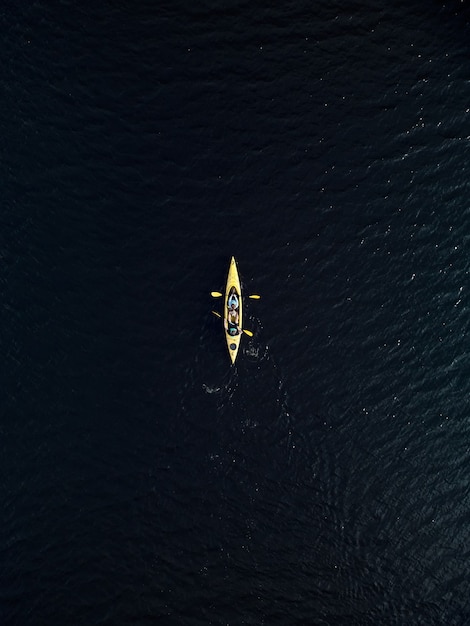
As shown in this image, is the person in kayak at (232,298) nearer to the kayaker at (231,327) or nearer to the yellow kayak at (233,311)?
the yellow kayak at (233,311)

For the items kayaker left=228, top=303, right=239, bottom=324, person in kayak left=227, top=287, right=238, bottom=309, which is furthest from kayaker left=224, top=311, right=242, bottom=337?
person in kayak left=227, top=287, right=238, bottom=309

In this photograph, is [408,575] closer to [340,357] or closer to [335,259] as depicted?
[340,357]

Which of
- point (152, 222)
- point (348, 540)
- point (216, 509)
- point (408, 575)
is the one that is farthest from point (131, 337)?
point (408, 575)

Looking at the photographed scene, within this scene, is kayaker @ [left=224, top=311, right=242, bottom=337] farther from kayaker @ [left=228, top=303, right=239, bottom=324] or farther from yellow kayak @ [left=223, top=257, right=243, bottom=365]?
kayaker @ [left=228, top=303, right=239, bottom=324]

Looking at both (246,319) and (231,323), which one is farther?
(246,319)

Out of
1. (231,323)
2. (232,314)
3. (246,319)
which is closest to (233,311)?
(232,314)

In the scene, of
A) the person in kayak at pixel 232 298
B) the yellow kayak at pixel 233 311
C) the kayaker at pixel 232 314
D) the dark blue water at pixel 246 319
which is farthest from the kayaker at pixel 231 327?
the person in kayak at pixel 232 298

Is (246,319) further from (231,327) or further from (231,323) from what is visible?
(231,327)
